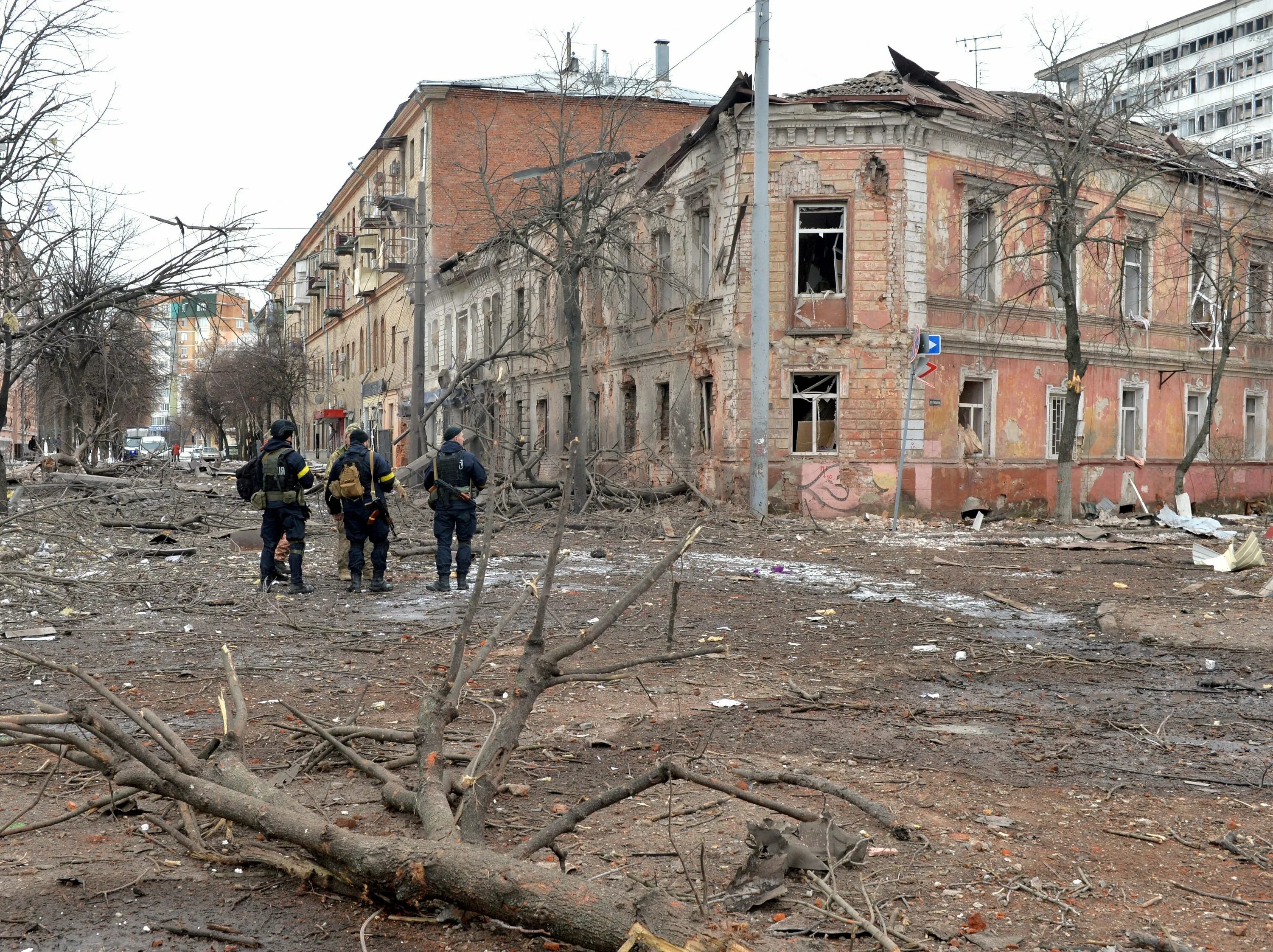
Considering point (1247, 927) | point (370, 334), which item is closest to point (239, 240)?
point (1247, 927)

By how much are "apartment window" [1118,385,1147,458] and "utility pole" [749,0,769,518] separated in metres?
10.4

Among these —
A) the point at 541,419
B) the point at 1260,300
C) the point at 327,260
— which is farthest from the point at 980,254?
the point at 327,260

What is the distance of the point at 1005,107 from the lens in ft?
71.4

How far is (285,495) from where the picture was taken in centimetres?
1059

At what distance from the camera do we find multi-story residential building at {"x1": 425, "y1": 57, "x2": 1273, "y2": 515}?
20.4 meters

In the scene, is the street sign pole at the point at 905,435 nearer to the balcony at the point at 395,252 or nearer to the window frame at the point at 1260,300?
the window frame at the point at 1260,300

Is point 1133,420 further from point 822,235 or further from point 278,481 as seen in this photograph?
point 278,481

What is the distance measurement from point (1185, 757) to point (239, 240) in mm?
6826

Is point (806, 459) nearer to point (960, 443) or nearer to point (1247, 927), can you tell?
point (960, 443)

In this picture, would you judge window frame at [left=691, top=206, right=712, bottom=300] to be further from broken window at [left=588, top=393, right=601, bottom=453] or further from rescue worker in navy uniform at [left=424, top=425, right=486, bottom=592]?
rescue worker in navy uniform at [left=424, top=425, right=486, bottom=592]

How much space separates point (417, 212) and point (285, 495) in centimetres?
1659

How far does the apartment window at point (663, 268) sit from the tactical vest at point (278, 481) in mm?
13331

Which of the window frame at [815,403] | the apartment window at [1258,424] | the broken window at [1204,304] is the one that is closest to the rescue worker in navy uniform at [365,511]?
the window frame at [815,403]

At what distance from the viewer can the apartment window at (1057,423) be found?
894 inches
